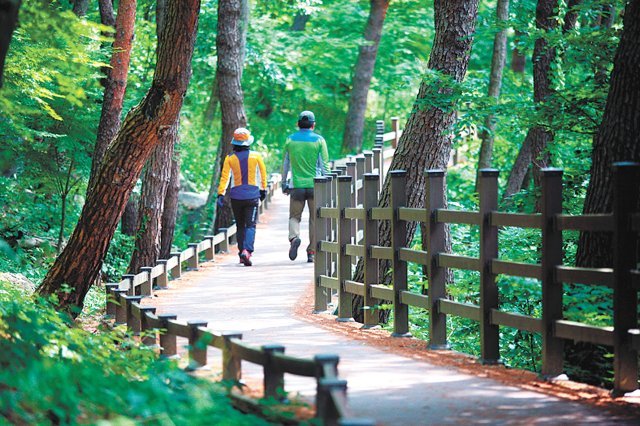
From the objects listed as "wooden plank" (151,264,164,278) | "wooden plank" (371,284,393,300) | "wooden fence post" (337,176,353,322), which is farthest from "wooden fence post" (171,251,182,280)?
"wooden plank" (371,284,393,300)

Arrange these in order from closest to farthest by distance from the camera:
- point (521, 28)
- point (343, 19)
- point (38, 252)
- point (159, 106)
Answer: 1. point (159, 106)
2. point (521, 28)
3. point (38, 252)
4. point (343, 19)

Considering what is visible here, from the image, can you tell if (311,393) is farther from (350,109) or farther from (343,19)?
(343,19)

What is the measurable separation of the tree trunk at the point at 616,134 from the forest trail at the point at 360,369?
1.60 m

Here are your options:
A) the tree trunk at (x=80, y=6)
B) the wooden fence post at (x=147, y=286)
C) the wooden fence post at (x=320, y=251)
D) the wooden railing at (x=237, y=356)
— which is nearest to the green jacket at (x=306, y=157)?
the wooden fence post at (x=147, y=286)

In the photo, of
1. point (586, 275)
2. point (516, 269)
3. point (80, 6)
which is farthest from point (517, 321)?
point (80, 6)

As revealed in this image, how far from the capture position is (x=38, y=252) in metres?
22.0

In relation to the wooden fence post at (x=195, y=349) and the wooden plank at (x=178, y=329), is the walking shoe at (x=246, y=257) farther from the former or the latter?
the wooden fence post at (x=195, y=349)

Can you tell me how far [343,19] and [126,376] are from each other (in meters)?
31.9

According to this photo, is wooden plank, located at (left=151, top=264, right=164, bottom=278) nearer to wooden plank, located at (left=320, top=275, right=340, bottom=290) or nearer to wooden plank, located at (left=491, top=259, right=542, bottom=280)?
wooden plank, located at (left=320, top=275, right=340, bottom=290)

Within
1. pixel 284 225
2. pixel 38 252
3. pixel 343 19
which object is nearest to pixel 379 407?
pixel 38 252

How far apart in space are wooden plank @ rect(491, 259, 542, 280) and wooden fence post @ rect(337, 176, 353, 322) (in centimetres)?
380

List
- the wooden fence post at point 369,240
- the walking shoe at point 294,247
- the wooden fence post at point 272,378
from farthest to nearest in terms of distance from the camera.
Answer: the walking shoe at point 294,247 → the wooden fence post at point 369,240 → the wooden fence post at point 272,378

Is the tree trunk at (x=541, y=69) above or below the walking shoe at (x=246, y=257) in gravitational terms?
above

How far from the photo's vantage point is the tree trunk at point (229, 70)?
23.3 meters
